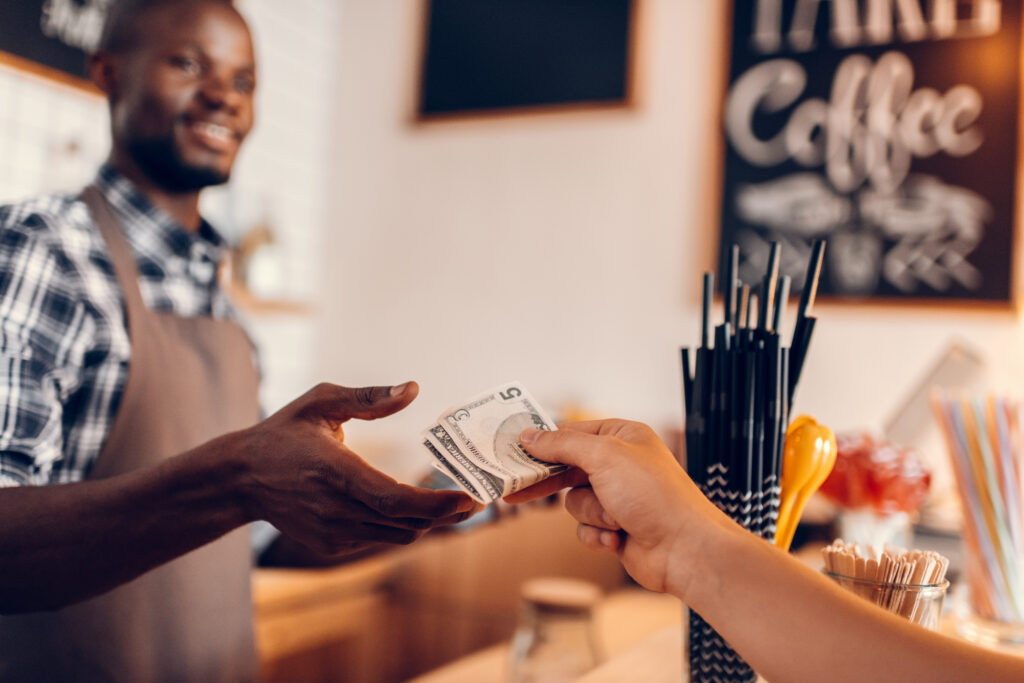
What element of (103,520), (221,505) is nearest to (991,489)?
(221,505)

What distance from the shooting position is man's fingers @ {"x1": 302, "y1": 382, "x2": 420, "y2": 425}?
730 millimetres

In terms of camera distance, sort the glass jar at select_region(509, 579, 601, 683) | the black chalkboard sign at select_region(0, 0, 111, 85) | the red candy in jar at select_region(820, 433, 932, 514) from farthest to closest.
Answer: the black chalkboard sign at select_region(0, 0, 111, 85) < the red candy in jar at select_region(820, 433, 932, 514) < the glass jar at select_region(509, 579, 601, 683)

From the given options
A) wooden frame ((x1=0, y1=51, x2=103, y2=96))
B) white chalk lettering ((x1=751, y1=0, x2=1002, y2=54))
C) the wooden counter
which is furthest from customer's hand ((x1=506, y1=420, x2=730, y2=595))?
white chalk lettering ((x1=751, y1=0, x2=1002, y2=54))

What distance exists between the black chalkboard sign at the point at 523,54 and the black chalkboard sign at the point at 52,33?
1.21m

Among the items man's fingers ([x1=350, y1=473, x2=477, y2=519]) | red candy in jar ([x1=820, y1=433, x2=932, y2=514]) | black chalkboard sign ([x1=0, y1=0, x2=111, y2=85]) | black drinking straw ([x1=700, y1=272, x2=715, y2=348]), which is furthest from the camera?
black chalkboard sign ([x1=0, y1=0, x2=111, y2=85])

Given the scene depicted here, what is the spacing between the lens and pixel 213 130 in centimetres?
121

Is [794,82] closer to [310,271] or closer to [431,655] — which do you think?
[310,271]

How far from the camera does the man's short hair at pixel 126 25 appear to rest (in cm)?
118

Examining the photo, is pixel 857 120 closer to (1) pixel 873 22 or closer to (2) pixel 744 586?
(1) pixel 873 22

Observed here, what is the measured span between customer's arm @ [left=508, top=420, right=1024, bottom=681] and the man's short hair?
2.93ft

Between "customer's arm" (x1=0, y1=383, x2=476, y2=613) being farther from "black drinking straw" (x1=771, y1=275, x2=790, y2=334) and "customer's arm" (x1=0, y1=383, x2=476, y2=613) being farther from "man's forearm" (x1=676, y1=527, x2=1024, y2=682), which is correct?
"black drinking straw" (x1=771, y1=275, x2=790, y2=334)

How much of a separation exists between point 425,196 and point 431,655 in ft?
5.54

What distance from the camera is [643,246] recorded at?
2887 millimetres

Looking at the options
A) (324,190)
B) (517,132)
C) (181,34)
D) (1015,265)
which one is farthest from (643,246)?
(181,34)
